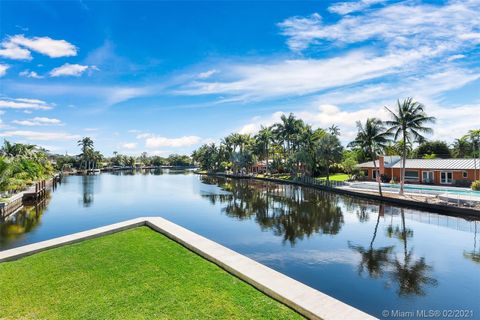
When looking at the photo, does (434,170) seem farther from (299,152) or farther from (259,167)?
(259,167)

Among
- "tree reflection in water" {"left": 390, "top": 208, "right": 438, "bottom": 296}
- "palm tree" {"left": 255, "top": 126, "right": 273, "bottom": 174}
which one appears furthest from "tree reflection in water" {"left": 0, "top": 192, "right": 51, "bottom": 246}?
"palm tree" {"left": 255, "top": 126, "right": 273, "bottom": 174}

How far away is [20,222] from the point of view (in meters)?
22.3

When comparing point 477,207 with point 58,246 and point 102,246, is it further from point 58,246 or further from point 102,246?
point 58,246

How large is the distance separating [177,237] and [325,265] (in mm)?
6323

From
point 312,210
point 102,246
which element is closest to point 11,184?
point 102,246

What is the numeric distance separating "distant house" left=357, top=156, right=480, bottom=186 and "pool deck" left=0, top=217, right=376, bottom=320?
2755 centimetres

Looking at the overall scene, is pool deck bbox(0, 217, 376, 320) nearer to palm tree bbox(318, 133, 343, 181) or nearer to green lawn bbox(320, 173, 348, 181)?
palm tree bbox(318, 133, 343, 181)

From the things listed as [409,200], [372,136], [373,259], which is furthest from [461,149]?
[373,259]

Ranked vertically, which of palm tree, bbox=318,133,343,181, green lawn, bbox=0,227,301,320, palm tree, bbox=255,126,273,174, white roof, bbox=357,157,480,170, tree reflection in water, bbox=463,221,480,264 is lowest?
tree reflection in water, bbox=463,221,480,264

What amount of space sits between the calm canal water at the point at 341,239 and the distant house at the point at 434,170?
44.8 feet

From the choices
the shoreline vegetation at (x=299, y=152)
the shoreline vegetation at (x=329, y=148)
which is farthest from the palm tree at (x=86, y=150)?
the shoreline vegetation at (x=329, y=148)

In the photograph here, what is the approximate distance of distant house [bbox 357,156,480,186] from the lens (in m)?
36.6

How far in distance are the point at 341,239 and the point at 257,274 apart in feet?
31.3

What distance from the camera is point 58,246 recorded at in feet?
40.3
